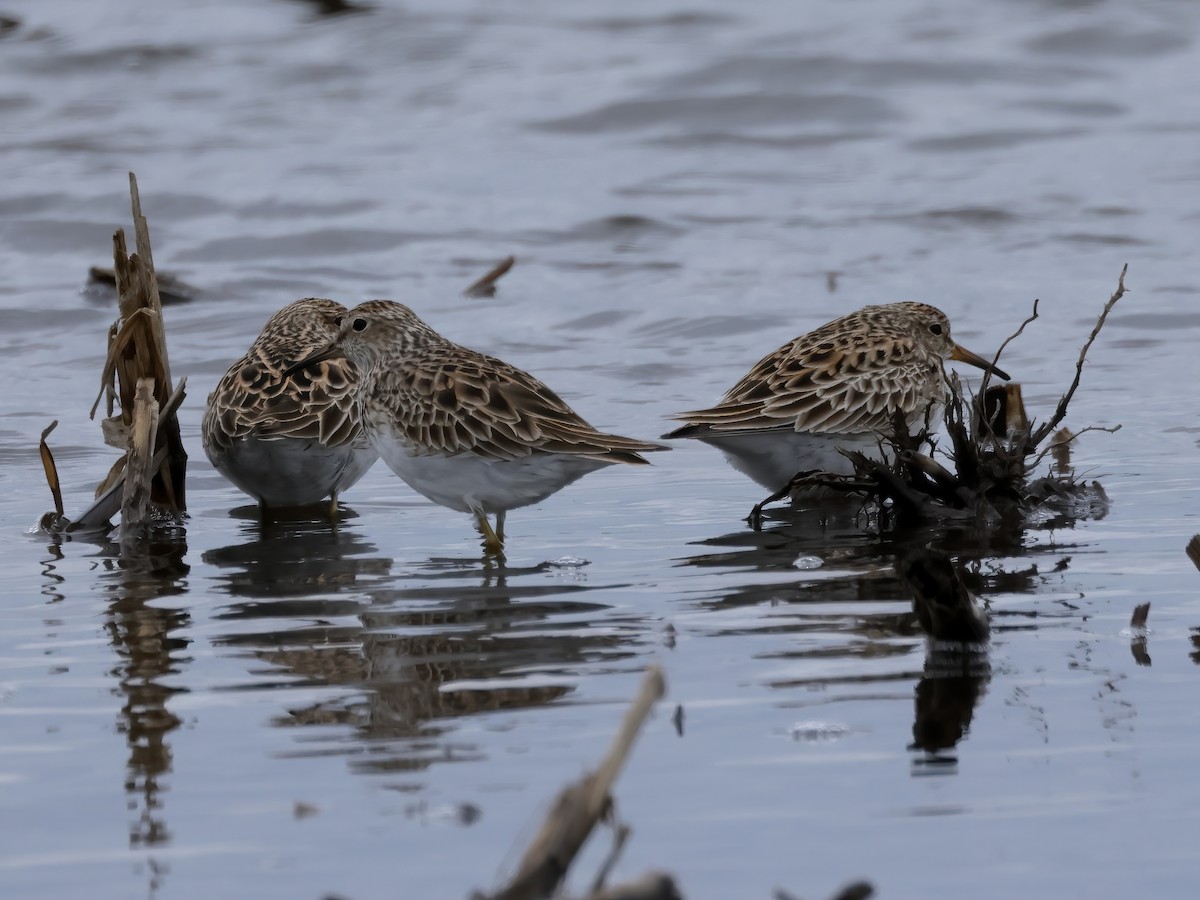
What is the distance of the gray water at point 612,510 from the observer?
14.6 ft

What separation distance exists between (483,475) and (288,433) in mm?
1240

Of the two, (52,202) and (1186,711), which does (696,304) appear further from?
(1186,711)

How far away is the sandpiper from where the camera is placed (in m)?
7.52

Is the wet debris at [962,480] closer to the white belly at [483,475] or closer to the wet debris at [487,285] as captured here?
the white belly at [483,475]

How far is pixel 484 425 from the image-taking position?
7.62 m

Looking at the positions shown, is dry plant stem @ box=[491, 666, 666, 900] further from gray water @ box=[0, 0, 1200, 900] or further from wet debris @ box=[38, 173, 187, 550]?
wet debris @ box=[38, 173, 187, 550]

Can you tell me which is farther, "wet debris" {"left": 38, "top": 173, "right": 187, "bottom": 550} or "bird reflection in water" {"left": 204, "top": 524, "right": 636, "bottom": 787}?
"wet debris" {"left": 38, "top": 173, "right": 187, "bottom": 550}

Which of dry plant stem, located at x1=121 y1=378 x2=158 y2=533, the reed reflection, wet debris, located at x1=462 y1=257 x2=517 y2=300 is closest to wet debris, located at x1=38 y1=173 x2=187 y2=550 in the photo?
dry plant stem, located at x1=121 y1=378 x2=158 y2=533

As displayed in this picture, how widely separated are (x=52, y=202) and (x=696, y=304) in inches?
278

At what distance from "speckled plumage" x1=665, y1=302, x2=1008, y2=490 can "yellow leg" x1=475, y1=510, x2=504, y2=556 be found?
3.30 ft

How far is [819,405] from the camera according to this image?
845cm

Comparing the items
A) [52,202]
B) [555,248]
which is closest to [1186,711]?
[555,248]

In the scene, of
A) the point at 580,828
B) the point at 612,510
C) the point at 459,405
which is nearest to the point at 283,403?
the point at 459,405

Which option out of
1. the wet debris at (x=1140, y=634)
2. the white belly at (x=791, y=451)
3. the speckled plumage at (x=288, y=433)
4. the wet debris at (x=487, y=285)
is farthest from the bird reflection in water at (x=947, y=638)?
the wet debris at (x=487, y=285)
